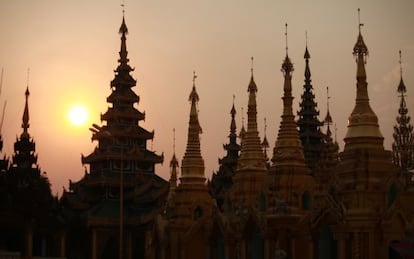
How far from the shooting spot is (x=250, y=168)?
45.2 meters

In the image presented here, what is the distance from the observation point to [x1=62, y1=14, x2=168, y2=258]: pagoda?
61.9 metres

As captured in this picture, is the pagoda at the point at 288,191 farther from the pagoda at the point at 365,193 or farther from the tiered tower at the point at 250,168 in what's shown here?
the pagoda at the point at 365,193

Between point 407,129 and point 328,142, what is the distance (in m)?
12.2

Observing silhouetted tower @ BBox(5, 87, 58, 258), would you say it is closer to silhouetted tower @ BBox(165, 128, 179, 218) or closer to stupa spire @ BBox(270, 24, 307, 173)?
silhouetted tower @ BBox(165, 128, 179, 218)

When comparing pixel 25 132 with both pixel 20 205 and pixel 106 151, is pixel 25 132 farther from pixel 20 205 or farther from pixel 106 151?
pixel 20 205

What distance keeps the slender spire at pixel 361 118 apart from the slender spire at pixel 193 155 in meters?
15.6

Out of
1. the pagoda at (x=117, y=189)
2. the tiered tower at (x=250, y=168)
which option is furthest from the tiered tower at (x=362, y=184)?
the pagoda at (x=117, y=189)

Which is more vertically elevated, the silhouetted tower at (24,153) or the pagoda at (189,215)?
the silhouetted tower at (24,153)

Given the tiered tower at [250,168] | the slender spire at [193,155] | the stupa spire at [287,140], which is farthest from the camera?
the slender spire at [193,155]

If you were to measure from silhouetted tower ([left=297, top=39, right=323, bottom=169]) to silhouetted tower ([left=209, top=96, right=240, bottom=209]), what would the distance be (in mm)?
6081

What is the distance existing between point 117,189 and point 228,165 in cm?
1077

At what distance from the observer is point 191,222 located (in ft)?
159

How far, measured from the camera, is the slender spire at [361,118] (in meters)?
35.6

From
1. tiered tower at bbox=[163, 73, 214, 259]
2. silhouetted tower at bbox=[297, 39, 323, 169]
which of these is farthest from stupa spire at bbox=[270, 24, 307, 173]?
silhouetted tower at bbox=[297, 39, 323, 169]
